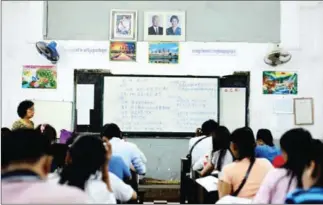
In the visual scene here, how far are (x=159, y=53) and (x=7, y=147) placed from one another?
4.70 m

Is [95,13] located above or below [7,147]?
above

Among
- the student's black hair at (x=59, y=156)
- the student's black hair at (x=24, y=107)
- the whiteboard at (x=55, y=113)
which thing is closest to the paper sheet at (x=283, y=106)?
the whiteboard at (x=55, y=113)

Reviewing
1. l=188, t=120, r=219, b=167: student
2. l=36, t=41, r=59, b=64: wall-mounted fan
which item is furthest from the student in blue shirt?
l=36, t=41, r=59, b=64: wall-mounted fan

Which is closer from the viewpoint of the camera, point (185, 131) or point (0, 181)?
point (0, 181)

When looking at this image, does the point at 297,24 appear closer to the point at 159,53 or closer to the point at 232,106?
the point at 232,106

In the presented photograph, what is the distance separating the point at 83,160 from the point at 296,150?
1.13 meters

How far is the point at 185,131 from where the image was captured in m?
6.48

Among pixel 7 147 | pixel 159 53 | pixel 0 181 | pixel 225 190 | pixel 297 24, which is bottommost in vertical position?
pixel 225 190

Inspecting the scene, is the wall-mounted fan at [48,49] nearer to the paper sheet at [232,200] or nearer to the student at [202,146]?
the student at [202,146]

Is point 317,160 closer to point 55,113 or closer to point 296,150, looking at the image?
point 296,150

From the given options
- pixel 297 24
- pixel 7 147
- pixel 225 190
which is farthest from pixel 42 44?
pixel 7 147

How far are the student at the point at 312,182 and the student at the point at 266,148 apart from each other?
1597 millimetres

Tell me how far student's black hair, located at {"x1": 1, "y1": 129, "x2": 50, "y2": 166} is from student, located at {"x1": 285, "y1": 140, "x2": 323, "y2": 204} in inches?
44.9

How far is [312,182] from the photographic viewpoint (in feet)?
7.54
